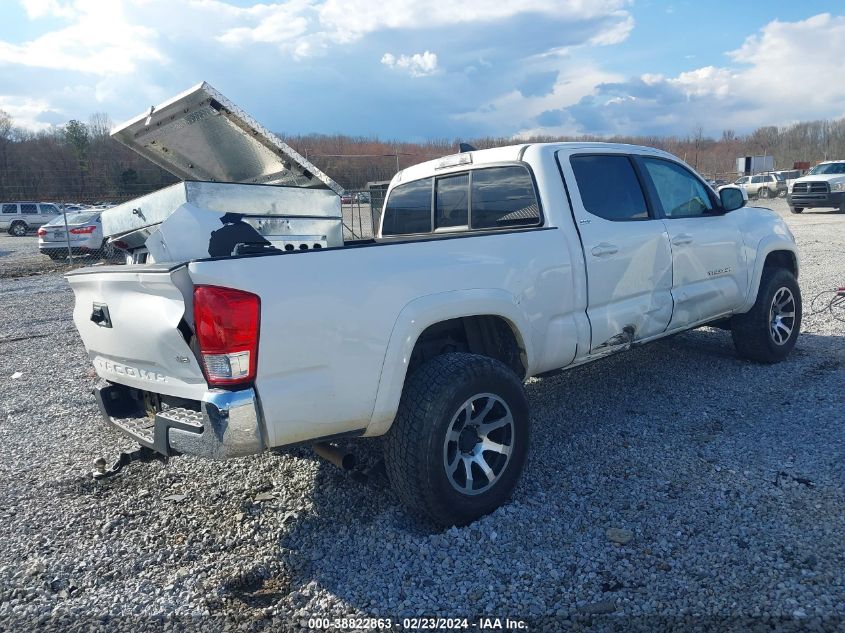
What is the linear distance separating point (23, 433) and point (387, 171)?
58.7 feet

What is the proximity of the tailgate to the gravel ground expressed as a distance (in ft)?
2.89

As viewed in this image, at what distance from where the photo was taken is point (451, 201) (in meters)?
4.58

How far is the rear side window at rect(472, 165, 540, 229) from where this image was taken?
13.0 feet

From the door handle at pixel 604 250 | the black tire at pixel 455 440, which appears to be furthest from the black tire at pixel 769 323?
the black tire at pixel 455 440

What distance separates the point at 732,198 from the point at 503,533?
3.62 m

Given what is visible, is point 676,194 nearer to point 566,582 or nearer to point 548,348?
point 548,348

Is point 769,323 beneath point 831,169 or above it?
beneath

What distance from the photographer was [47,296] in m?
12.0

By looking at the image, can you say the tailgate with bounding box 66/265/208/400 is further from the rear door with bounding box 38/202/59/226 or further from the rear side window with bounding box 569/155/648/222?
the rear door with bounding box 38/202/59/226

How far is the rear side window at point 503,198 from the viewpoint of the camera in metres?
3.96

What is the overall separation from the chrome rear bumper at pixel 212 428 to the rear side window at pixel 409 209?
2530 millimetres

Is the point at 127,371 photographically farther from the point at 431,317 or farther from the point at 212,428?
the point at 431,317

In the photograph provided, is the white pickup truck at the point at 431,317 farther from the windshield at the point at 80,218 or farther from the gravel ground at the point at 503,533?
the windshield at the point at 80,218

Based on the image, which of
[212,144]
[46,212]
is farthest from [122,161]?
[212,144]
